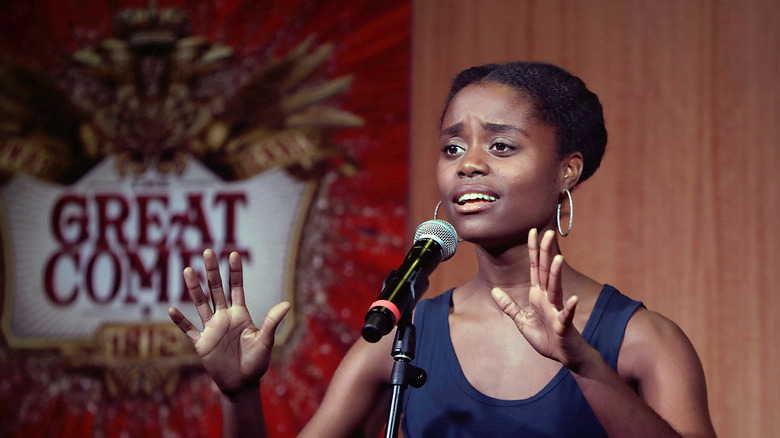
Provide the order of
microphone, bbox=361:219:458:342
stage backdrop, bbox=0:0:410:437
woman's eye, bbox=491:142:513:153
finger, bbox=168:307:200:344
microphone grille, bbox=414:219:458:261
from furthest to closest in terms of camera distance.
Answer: stage backdrop, bbox=0:0:410:437 → woman's eye, bbox=491:142:513:153 → finger, bbox=168:307:200:344 → microphone grille, bbox=414:219:458:261 → microphone, bbox=361:219:458:342

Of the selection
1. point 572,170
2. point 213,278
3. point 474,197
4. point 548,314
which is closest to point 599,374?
point 548,314

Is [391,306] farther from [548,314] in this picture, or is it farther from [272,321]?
[272,321]

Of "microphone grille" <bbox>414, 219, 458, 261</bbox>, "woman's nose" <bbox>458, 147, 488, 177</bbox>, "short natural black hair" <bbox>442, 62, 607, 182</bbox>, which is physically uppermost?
"short natural black hair" <bbox>442, 62, 607, 182</bbox>

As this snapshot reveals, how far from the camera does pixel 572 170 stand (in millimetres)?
1489

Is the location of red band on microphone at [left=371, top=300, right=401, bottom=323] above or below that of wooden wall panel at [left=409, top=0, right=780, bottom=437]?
below

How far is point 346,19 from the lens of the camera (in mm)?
2928

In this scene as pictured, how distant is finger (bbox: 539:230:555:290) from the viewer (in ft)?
3.39

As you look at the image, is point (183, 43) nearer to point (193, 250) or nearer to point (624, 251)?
point (193, 250)

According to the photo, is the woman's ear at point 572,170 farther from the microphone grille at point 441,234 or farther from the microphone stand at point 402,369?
the microphone stand at point 402,369

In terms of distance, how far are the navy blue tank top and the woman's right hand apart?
35 cm

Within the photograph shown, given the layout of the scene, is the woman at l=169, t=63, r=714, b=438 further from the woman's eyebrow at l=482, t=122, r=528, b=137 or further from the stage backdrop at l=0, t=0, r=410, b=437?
the stage backdrop at l=0, t=0, r=410, b=437

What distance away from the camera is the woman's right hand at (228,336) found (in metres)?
1.27

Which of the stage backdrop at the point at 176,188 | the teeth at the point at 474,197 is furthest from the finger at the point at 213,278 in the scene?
the stage backdrop at the point at 176,188

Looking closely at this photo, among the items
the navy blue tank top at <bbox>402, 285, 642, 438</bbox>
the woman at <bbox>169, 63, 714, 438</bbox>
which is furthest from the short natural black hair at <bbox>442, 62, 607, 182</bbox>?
the navy blue tank top at <bbox>402, 285, 642, 438</bbox>
